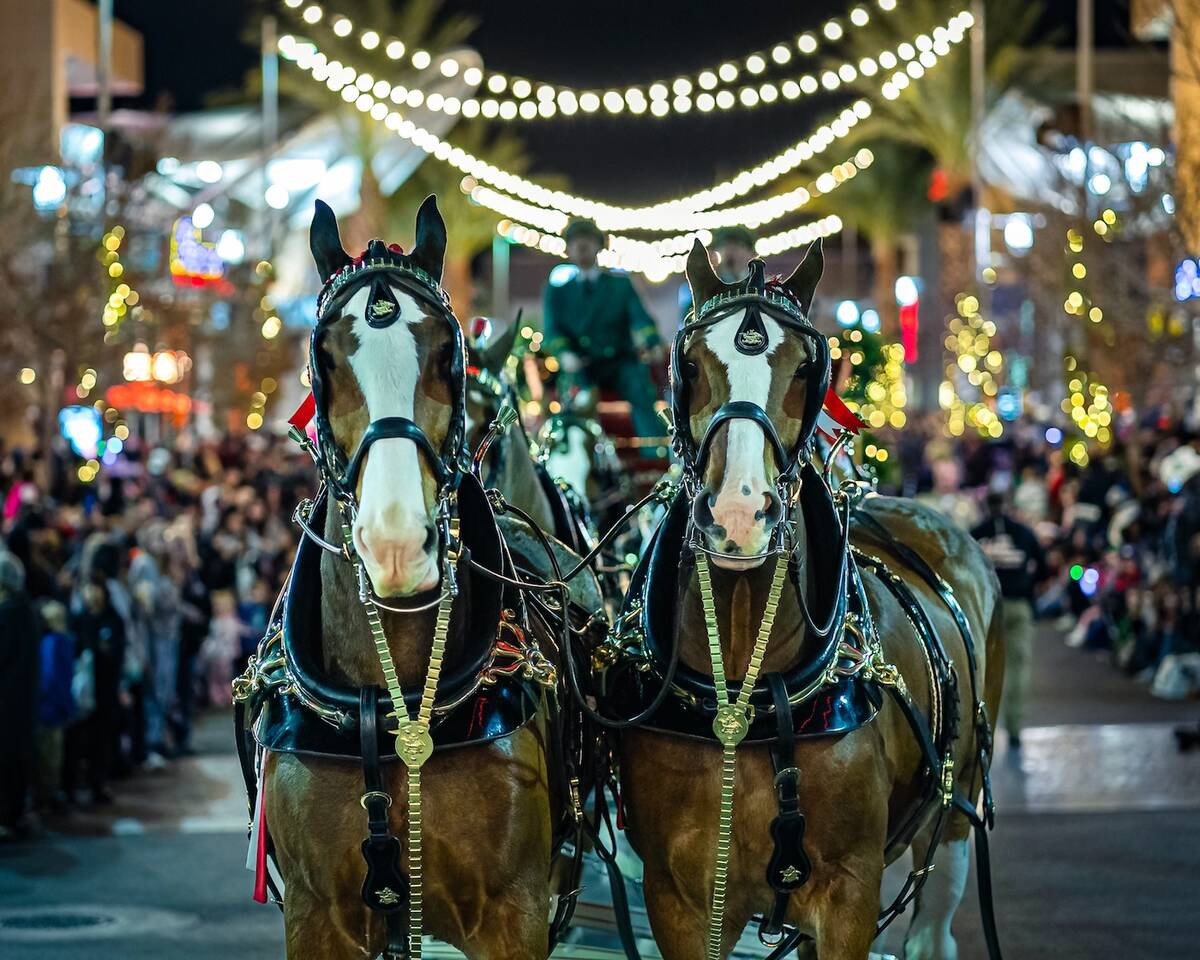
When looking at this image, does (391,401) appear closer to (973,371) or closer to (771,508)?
(771,508)

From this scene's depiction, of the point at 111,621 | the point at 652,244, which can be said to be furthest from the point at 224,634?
the point at 652,244

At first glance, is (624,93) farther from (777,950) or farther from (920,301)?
(920,301)

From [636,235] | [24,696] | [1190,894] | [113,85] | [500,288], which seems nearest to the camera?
[1190,894]

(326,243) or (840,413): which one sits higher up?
(326,243)

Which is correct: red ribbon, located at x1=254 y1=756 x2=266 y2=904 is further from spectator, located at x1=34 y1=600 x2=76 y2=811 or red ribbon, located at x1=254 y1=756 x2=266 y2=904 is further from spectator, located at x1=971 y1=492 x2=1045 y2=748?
spectator, located at x1=971 y1=492 x2=1045 y2=748

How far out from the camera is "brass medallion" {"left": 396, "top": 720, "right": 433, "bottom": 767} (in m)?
5.25

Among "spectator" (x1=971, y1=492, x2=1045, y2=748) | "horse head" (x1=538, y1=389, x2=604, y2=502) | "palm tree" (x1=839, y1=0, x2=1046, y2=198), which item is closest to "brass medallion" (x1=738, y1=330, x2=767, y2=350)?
"horse head" (x1=538, y1=389, x2=604, y2=502)

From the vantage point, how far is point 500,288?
2504 inches

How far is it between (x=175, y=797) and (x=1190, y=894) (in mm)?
7724

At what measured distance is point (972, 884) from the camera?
36.6ft

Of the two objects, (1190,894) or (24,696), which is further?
(24,696)

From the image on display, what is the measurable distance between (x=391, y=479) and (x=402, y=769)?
0.90 meters

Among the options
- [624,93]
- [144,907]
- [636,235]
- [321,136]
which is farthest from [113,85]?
[144,907]

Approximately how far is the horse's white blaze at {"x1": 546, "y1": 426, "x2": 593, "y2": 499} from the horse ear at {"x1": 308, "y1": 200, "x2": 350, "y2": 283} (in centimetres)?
542
